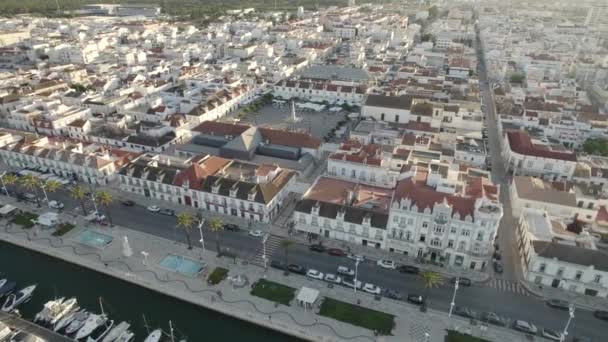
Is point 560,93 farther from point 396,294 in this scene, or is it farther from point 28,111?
point 28,111

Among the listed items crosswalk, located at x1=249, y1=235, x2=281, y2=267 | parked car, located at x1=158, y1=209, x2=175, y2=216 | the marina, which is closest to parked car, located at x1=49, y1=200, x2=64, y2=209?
→ the marina

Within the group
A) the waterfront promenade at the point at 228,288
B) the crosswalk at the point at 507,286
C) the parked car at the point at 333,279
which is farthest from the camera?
the parked car at the point at 333,279

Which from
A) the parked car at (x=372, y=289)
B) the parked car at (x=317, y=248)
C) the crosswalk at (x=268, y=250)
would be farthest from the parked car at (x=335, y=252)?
the crosswalk at (x=268, y=250)

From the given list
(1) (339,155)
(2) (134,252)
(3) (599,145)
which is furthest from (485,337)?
(3) (599,145)

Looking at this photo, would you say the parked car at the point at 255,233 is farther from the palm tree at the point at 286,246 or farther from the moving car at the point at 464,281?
the moving car at the point at 464,281

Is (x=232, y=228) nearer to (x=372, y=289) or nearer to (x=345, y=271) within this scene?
(x=345, y=271)

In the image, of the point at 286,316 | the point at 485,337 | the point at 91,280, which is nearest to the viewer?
the point at 485,337

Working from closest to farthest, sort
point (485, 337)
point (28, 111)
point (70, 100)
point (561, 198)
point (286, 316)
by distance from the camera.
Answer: point (485, 337)
point (286, 316)
point (561, 198)
point (28, 111)
point (70, 100)
